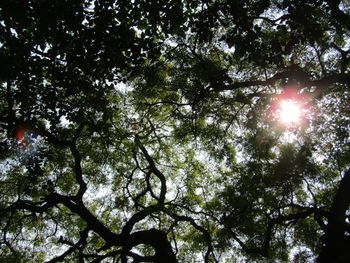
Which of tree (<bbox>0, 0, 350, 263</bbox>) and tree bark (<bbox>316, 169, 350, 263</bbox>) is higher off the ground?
tree (<bbox>0, 0, 350, 263</bbox>)

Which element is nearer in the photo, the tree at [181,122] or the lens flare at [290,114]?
the tree at [181,122]

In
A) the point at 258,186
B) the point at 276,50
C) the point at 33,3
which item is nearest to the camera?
the point at 33,3

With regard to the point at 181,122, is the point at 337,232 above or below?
below

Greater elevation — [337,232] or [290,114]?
[290,114]

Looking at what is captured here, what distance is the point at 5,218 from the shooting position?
12578mm

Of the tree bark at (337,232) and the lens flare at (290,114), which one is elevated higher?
the lens flare at (290,114)

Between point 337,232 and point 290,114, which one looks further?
point 290,114

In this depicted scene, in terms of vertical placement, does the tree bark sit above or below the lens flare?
below

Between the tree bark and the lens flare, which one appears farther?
the lens flare

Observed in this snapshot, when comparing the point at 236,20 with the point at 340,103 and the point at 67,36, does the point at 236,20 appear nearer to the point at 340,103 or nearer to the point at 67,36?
the point at 67,36

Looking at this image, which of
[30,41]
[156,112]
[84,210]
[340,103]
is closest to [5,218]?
[84,210]

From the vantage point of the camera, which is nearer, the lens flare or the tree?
the tree

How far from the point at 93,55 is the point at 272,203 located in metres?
7.96

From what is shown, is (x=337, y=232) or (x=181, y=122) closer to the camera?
(x=337, y=232)
